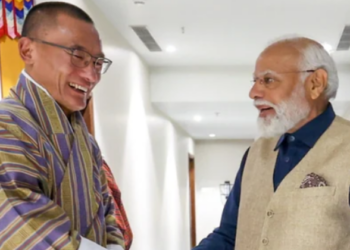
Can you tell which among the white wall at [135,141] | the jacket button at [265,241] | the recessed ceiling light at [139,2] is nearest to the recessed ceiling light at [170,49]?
the white wall at [135,141]

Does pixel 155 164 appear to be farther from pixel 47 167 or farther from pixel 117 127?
pixel 47 167

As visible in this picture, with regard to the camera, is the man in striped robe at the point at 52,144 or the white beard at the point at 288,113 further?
the white beard at the point at 288,113

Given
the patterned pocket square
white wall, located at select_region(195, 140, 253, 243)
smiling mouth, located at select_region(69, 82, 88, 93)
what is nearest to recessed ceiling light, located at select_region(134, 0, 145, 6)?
smiling mouth, located at select_region(69, 82, 88, 93)

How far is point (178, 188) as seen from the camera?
6859 millimetres

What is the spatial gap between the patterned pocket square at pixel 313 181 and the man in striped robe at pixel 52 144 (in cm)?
55

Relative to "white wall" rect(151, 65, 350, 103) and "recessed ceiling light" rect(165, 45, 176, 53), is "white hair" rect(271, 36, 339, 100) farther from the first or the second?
"white wall" rect(151, 65, 350, 103)

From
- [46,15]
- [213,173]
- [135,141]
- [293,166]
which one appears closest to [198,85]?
[135,141]

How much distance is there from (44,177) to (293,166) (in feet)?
2.36

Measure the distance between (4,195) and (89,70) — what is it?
1.27 ft

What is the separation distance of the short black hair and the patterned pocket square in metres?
0.72

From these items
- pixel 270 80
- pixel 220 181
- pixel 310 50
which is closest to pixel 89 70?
pixel 270 80

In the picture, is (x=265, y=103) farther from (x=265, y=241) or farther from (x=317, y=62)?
(x=265, y=241)

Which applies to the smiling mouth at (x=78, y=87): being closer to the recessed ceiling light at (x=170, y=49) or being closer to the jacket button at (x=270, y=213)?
the jacket button at (x=270, y=213)

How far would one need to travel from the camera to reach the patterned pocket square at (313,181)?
3.89 feet
